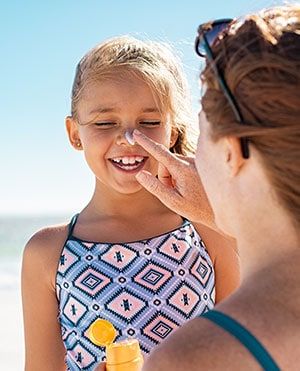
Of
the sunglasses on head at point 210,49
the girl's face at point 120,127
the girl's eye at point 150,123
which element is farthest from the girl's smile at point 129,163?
the sunglasses on head at point 210,49

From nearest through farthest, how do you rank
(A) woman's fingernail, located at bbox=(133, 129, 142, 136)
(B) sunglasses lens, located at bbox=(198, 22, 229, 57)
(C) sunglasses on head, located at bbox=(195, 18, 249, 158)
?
(C) sunglasses on head, located at bbox=(195, 18, 249, 158) < (B) sunglasses lens, located at bbox=(198, 22, 229, 57) < (A) woman's fingernail, located at bbox=(133, 129, 142, 136)

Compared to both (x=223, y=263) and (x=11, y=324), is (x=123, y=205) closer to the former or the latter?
(x=223, y=263)

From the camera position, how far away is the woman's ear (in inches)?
55.0

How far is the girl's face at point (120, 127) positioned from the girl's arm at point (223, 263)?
383 mm

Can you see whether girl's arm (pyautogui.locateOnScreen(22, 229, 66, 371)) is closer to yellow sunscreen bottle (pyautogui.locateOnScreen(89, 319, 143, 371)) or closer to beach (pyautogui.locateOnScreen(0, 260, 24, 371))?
yellow sunscreen bottle (pyautogui.locateOnScreen(89, 319, 143, 371))

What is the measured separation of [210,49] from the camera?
148 centimetres

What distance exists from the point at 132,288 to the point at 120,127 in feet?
2.00

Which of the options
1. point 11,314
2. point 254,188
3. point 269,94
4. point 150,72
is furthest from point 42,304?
point 11,314

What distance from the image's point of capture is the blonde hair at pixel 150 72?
283 centimetres

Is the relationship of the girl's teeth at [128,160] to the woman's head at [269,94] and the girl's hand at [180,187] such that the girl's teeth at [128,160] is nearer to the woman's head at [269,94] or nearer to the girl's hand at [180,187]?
the girl's hand at [180,187]

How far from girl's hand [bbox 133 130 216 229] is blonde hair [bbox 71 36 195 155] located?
432mm

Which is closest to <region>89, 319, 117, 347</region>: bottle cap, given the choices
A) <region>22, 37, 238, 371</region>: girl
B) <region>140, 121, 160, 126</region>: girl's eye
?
<region>22, 37, 238, 371</region>: girl

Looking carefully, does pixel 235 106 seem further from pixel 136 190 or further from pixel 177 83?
pixel 177 83

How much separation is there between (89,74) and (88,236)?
0.64 m
